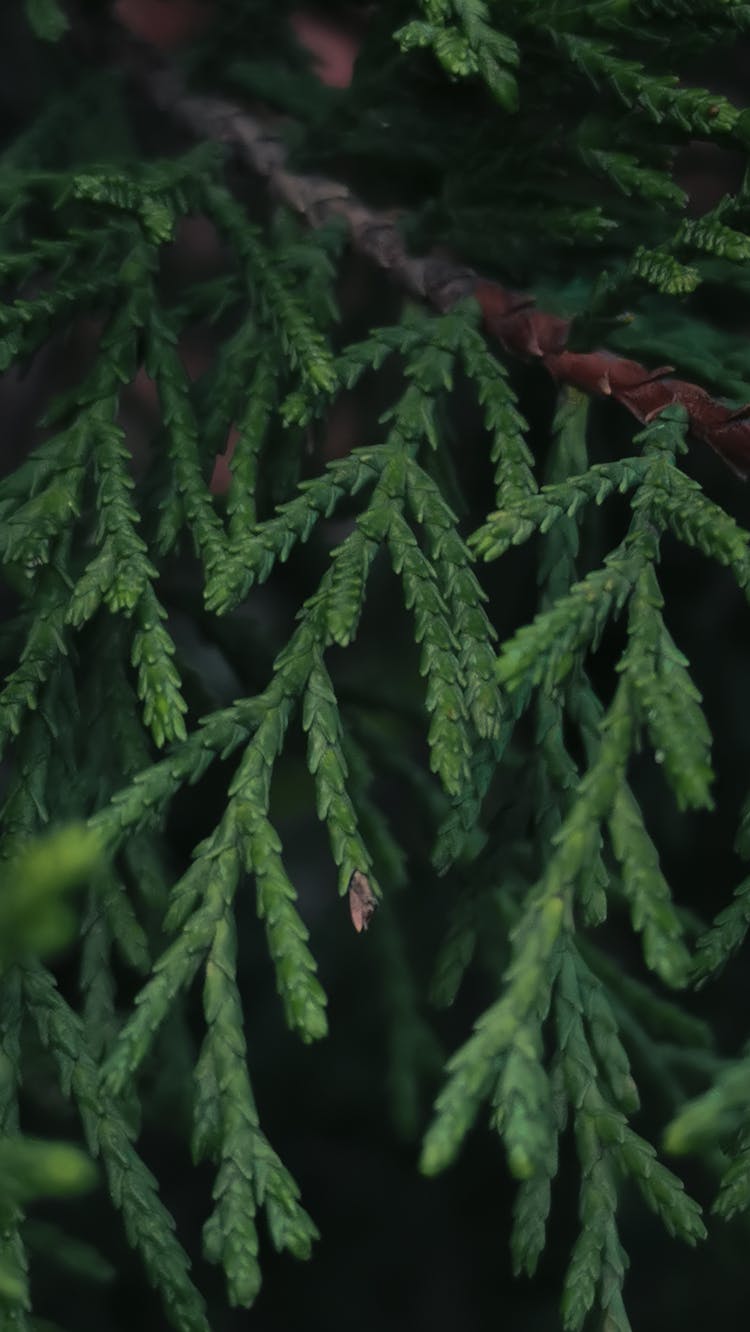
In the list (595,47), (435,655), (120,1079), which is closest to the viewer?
(120,1079)

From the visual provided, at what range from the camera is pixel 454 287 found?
1.78m

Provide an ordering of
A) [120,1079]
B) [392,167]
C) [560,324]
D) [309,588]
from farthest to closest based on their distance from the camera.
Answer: [309,588] → [392,167] → [560,324] → [120,1079]

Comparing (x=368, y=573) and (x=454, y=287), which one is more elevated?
(x=454, y=287)

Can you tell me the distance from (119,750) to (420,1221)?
1.73 m

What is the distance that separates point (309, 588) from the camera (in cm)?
280

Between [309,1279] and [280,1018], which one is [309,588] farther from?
[309,1279]

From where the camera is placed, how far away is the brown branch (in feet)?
4.99

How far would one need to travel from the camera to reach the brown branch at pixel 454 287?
152cm

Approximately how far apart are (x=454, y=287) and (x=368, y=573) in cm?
41

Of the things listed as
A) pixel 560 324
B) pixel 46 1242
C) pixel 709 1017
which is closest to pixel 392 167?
pixel 560 324

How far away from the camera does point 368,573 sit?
1737 millimetres

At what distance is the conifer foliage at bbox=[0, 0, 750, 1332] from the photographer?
1.20 metres

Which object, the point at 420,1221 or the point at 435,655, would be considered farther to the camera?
the point at 420,1221

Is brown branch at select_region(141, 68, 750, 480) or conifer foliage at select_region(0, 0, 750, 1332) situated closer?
conifer foliage at select_region(0, 0, 750, 1332)
